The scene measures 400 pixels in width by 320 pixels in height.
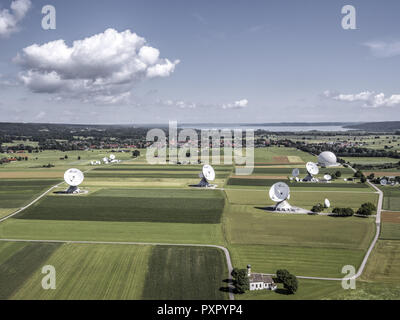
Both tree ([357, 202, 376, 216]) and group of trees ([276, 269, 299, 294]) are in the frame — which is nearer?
group of trees ([276, 269, 299, 294])

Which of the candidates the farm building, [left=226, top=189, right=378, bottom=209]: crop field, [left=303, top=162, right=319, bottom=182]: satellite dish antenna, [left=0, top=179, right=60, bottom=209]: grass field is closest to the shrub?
[left=226, top=189, right=378, bottom=209]: crop field

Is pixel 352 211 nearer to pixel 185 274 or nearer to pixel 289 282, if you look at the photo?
pixel 289 282

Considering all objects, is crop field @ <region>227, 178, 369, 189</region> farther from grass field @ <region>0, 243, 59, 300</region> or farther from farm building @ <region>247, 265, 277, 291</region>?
farm building @ <region>247, 265, 277, 291</region>

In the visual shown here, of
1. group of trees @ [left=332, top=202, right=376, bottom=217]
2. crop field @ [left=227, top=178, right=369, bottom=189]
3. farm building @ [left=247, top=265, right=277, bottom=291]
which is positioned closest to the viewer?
farm building @ [left=247, top=265, right=277, bottom=291]

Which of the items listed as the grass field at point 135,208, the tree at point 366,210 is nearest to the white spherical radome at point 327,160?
the grass field at point 135,208

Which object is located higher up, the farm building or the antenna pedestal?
the antenna pedestal

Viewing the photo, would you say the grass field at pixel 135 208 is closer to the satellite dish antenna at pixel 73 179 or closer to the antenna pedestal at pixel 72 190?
the satellite dish antenna at pixel 73 179

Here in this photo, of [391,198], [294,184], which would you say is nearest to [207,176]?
[294,184]
